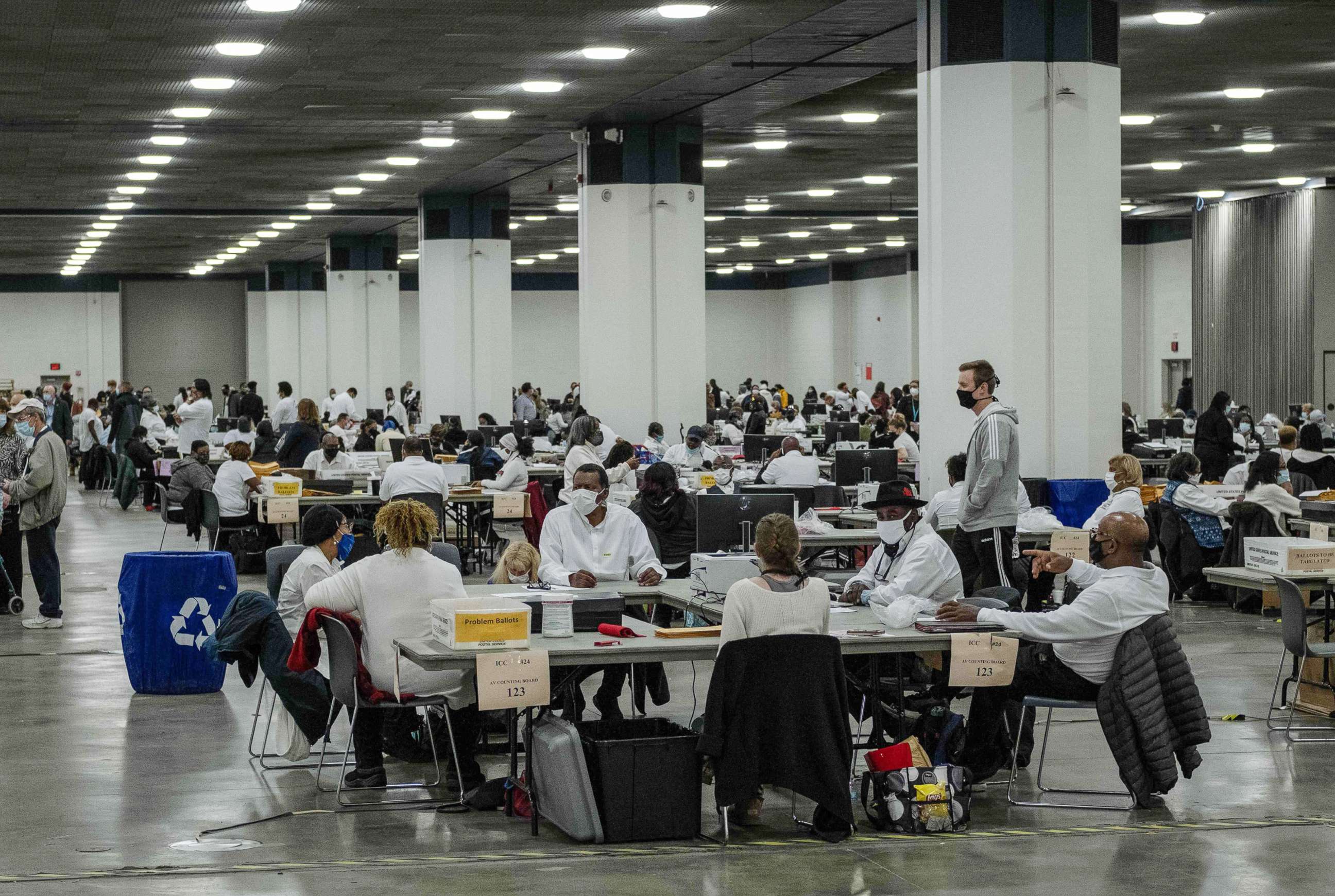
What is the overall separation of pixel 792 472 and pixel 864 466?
1302mm

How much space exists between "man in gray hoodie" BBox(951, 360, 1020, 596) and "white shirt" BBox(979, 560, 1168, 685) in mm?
2287

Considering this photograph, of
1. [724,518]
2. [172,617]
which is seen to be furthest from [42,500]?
[724,518]

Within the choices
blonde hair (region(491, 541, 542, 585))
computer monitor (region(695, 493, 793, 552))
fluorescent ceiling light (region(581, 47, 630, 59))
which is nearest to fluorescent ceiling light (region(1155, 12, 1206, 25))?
fluorescent ceiling light (region(581, 47, 630, 59))

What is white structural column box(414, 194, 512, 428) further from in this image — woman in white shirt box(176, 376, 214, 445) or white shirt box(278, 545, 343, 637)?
white shirt box(278, 545, 343, 637)

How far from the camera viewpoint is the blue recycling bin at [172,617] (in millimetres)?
9305

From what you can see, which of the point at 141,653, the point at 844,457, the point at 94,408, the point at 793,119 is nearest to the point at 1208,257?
the point at 793,119

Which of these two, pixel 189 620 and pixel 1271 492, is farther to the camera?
pixel 1271 492

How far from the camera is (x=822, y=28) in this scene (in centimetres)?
1305

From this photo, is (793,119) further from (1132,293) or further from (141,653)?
(1132,293)

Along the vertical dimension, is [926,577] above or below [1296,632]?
above

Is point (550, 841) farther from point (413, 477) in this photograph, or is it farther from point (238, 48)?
point (238, 48)

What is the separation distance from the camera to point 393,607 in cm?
658

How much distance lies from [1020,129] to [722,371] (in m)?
35.7

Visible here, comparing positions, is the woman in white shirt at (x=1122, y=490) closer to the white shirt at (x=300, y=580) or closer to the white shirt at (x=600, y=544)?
the white shirt at (x=600, y=544)
